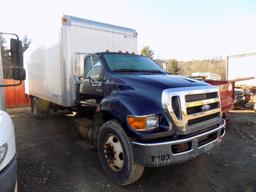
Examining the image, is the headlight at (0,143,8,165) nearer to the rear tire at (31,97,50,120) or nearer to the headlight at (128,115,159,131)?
the headlight at (128,115,159,131)

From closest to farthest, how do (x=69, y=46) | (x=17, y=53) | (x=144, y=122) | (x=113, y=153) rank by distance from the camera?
1. (x=17, y=53)
2. (x=144, y=122)
3. (x=113, y=153)
4. (x=69, y=46)

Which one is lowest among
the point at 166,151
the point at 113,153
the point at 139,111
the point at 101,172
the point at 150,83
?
the point at 101,172

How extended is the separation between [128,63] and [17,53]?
2.31m

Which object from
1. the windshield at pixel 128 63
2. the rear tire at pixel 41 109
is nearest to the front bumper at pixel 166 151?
the windshield at pixel 128 63

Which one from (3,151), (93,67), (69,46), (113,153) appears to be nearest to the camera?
(3,151)

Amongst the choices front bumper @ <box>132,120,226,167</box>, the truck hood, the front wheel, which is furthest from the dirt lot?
the truck hood

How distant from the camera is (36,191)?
3.36 metres

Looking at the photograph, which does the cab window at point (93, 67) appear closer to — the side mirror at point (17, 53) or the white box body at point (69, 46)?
the white box body at point (69, 46)

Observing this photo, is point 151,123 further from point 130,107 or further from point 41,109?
point 41,109

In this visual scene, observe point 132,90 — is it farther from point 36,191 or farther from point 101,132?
point 36,191

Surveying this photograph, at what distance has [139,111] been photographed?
3.07 meters

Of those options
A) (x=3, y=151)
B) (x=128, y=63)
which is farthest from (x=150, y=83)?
(x=3, y=151)

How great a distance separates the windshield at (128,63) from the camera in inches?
174

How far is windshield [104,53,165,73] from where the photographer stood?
442 cm
